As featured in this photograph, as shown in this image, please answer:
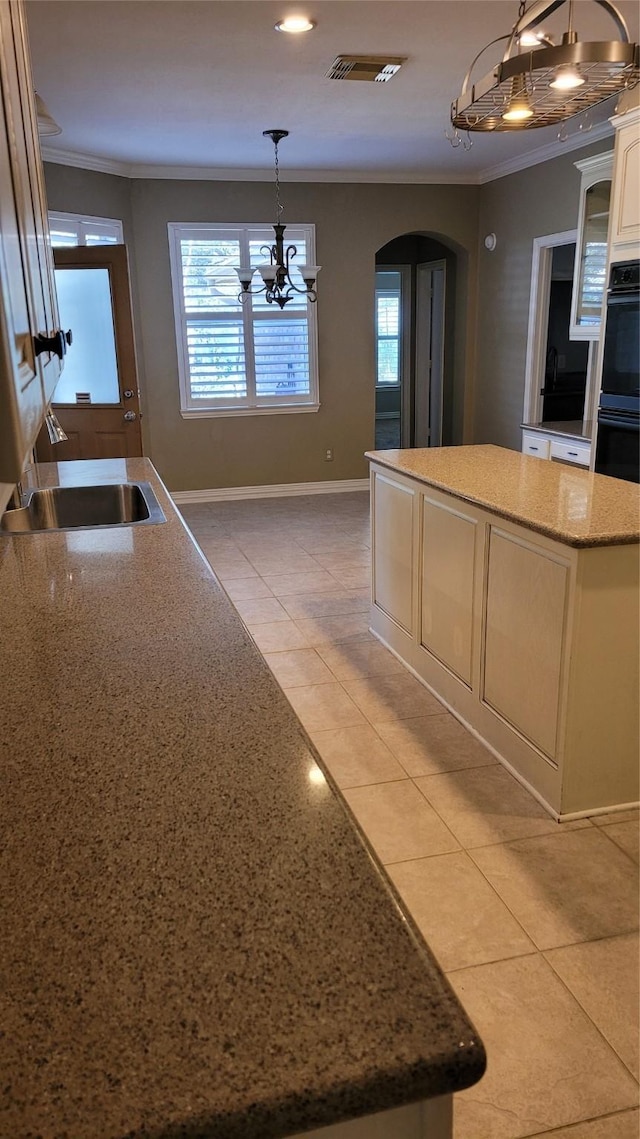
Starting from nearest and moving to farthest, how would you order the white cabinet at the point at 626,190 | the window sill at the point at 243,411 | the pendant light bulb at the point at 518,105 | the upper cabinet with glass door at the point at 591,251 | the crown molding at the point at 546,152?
the pendant light bulb at the point at 518,105
the white cabinet at the point at 626,190
the upper cabinet with glass door at the point at 591,251
the crown molding at the point at 546,152
the window sill at the point at 243,411

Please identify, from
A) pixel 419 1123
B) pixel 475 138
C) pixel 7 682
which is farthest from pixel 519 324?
pixel 419 1123

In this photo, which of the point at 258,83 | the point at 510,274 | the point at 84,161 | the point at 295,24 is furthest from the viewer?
the point at 510,274

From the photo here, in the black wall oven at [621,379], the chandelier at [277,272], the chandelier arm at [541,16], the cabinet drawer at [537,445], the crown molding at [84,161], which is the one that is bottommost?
the cabinet drawer at [537,445]

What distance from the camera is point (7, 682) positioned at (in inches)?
52.6

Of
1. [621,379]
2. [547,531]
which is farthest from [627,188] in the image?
[547,531]

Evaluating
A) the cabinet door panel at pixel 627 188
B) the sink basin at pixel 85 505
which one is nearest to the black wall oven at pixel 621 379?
the cabinet door panel at pixel 627 188

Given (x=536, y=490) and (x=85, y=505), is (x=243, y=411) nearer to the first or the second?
(x=85, y=505)

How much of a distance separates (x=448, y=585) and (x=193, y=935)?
2.44 metres

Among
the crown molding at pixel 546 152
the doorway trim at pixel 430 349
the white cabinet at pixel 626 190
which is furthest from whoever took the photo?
the doorway trim at pixel 430 349

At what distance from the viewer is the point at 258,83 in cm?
431

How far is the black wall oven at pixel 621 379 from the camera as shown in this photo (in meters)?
4.04

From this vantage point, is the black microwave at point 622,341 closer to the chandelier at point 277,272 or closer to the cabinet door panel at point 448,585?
the cabinet door panel at point 448,585

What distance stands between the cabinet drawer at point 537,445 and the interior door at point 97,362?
8.96 ft

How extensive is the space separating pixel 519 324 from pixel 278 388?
2185 mm
